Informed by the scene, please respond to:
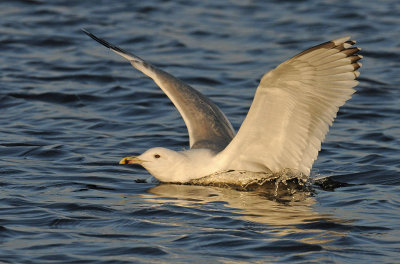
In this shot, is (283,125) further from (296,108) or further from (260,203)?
(260,203)

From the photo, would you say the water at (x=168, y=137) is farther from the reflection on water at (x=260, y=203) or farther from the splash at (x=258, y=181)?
the splash at (x=258, y=181)

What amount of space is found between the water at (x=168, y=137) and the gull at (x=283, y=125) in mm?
275

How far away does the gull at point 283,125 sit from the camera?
809 cm

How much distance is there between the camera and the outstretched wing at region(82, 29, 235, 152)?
32.5 feet

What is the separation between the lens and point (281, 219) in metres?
7.78

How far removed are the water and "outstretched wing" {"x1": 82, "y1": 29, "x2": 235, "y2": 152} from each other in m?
0.80

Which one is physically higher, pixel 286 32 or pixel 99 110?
pixel 286 32

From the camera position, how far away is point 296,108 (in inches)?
330

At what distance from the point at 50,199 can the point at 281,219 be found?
2.19 metres

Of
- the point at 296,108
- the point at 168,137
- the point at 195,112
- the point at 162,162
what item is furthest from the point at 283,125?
the point at 168,137

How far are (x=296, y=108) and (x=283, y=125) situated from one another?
0.24 m

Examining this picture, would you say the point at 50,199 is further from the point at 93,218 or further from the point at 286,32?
the point at 286,32

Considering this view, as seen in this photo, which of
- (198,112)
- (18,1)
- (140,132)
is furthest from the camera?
(18,1)

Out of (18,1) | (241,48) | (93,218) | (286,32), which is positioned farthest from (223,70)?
(93,218)
